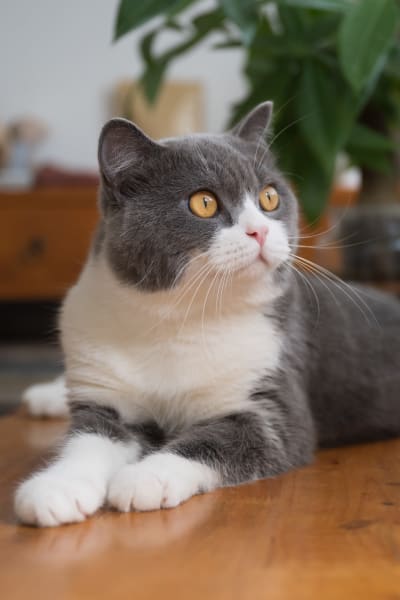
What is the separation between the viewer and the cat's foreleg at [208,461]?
104 centimetres

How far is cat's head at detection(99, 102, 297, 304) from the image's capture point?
3.90 ft

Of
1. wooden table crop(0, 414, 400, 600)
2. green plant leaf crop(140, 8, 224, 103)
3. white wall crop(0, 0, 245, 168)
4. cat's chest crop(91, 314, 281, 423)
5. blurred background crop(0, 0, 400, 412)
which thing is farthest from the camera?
white wall crop(0, 0, 245, 168)

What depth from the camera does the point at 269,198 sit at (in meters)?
1.31

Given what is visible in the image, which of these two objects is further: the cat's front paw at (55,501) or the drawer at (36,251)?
the drawer at (36,251)

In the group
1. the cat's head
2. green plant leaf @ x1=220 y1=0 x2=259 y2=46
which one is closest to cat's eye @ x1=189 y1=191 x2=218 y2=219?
the cat's head

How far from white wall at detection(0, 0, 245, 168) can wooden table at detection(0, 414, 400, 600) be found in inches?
183

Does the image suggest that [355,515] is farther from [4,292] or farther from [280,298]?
[4,292]

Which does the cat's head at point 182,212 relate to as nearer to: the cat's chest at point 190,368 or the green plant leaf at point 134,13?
the cat's chest at point 190,368

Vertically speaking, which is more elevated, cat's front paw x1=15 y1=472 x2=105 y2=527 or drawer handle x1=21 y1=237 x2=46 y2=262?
cat's front paw x1=15 y1=472 x2=105 y2=527

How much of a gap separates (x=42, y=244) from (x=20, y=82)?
6.09ft

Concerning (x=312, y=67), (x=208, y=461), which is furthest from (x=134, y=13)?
(x=208, y=461)

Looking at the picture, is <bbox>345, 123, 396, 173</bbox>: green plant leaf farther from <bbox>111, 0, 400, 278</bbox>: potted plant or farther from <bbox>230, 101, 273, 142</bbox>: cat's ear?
<bbox>230, 101, 273, 142</bbox>: cat's ear

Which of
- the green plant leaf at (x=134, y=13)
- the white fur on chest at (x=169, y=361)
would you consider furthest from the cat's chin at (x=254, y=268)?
the green plant leaf at (x=134, y=13)

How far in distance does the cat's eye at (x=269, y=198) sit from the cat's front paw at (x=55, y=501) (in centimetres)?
54
